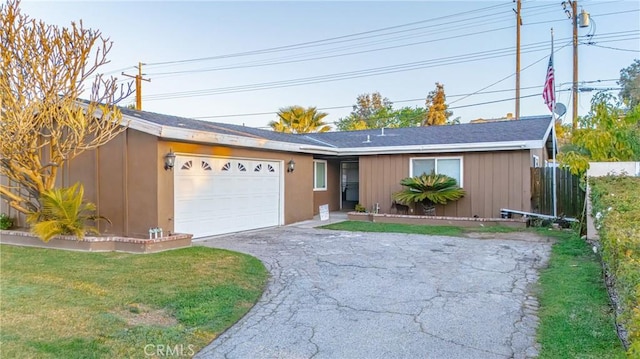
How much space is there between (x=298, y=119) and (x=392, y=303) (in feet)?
71.6

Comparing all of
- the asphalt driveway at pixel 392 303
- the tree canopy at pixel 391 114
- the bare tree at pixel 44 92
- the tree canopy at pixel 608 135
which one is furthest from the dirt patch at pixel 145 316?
the tree canopy at pixel 391 114

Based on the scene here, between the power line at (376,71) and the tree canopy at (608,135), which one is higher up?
the power line at (376,71)

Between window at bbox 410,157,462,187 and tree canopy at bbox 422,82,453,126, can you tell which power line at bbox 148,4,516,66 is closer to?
window at bbox 410,157,462,187

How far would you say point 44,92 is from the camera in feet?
25.8

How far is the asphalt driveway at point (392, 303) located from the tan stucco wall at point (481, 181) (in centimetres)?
351

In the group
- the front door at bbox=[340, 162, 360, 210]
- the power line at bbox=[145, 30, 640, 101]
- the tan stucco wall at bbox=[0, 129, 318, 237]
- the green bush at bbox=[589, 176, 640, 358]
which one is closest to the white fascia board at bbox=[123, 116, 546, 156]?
the tan stucco wall at bbox=[0, 129, 318, 237]

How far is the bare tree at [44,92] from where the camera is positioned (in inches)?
293

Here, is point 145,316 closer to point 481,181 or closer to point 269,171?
point 269,171

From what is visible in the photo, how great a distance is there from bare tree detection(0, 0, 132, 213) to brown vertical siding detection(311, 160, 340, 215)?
786 centimetres

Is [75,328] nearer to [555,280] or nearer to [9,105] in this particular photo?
[555,280]

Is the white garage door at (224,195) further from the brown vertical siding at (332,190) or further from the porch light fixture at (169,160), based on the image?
the brown vertical siding at (332,190)

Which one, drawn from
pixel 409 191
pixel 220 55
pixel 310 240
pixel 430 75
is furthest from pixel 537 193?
pixel 220 55

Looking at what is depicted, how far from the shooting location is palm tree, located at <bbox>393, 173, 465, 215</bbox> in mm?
11445

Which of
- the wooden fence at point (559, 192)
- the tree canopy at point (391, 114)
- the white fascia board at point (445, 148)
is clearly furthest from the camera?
the tree canopy at point (391, 114)
